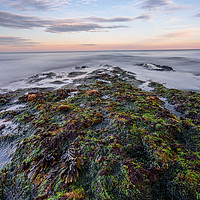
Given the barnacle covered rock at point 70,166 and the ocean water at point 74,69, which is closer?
the barnacle covered rock at point 70,166

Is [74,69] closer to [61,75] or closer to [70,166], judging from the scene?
[61,75]

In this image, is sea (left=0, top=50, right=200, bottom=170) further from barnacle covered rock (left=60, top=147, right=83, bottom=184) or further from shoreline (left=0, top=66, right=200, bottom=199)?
barnacle covered rock (left=60, top=147, right=83, bottom=184)

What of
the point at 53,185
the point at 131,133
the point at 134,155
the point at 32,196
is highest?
the point at 131,133

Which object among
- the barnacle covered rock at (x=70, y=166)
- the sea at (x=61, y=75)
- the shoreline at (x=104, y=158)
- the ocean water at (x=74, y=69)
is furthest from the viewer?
the ocean water at (x=74, y=69)

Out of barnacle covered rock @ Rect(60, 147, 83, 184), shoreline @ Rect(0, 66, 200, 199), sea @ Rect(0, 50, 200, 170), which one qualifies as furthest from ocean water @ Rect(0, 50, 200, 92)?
barnacle covered rock @ Rect(60, 147, 83, 184)

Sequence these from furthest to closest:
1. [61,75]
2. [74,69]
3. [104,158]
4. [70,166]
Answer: [74,69] < [61,75] < [104,158] < [70,166]

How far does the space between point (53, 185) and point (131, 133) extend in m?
2.19

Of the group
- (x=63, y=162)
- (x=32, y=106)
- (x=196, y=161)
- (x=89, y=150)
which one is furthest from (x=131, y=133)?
(x=32, y=106)

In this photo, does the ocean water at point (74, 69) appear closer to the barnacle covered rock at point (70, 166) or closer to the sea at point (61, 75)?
the sea at point (61, 75)

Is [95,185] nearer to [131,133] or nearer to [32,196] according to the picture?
[32,196]

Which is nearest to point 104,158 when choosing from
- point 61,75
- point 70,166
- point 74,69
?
point 70,166

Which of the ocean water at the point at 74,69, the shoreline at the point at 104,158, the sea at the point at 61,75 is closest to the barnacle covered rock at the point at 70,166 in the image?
the shoreline at the point at 104,158

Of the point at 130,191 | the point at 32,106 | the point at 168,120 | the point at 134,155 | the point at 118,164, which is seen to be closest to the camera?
the point at 130,191

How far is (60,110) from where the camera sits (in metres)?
4.98
